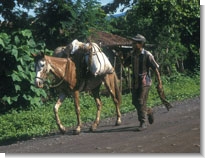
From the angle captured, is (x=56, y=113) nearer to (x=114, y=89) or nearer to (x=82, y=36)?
(x=114, y=89)

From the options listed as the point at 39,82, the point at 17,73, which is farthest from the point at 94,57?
A: the point at 17,73

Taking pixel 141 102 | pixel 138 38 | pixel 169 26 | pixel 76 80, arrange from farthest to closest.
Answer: pixel 76 80, pixel 141 102, pixel 138 38, pixel 169 26

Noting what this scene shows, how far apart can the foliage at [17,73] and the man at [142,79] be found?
3.60 ft

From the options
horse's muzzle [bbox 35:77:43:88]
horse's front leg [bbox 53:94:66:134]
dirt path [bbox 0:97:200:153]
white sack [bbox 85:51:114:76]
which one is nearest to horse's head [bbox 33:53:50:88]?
horse's muzzle [bbox 35:77:43:88]

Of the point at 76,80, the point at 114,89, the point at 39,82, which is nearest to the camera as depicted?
the point at 39,82

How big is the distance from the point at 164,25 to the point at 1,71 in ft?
6.99

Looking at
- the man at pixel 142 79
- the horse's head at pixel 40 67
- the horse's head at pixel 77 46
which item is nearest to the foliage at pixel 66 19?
the horse's head at pixel 77 46

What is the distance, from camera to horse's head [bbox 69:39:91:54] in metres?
6.52

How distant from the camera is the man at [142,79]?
648cm

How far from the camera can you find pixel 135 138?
6.21 m

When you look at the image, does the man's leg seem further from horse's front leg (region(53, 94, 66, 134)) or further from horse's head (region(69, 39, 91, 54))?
horse's front leg (region(53, 94, 66, 134))

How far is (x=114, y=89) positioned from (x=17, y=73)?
1.24 metres

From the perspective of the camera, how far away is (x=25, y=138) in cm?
696

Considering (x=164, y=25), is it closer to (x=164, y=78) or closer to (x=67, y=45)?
(x=164, y=78)
